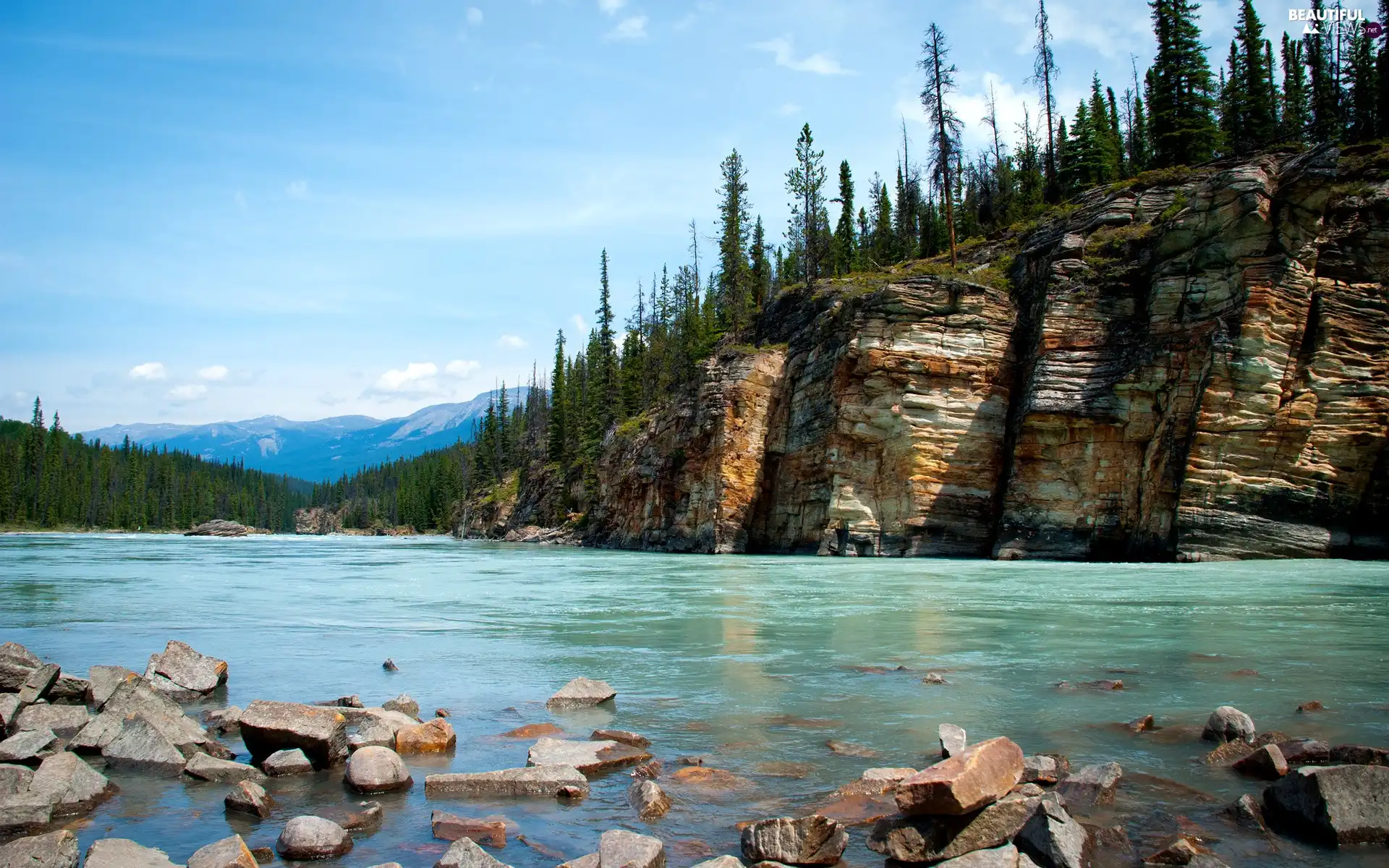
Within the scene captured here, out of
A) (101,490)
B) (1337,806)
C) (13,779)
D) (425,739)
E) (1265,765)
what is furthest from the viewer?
(101,490)

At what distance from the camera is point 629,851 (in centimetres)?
427

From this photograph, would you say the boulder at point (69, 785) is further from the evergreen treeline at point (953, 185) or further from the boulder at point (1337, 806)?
the evergreen treeline at point (953, 185)

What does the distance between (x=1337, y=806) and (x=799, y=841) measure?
→ 9.57 ft

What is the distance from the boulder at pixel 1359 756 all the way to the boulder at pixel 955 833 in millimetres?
2543

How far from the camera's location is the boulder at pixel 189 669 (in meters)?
8.73

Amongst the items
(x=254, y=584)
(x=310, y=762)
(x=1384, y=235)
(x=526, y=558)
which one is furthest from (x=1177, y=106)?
(x=310, y=762)

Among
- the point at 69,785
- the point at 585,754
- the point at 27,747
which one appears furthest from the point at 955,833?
the point at 27,747

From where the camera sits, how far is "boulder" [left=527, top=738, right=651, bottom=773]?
6.08m

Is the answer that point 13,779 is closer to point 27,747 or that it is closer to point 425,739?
point 27,747

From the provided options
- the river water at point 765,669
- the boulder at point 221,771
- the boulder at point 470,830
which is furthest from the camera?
the boulder at point 221,771

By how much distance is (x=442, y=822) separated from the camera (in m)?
4.95

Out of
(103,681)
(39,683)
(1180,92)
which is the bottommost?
(103,681)

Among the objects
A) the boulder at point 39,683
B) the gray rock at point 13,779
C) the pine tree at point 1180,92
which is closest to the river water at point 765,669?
the gray rock at point 13,779

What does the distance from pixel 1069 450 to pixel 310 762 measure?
99.1 ft
